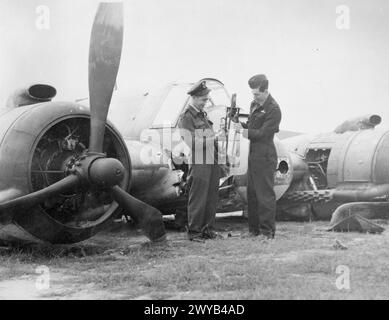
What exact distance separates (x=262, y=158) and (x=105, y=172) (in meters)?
2.42

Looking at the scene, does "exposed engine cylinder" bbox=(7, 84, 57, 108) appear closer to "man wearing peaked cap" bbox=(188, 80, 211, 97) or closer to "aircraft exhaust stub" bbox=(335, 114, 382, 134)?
"man wearing peaked cap" bbox=(188, 80, 211, 97)

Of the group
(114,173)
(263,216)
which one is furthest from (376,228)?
(114,173)

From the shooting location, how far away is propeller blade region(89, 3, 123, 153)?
20.4ft

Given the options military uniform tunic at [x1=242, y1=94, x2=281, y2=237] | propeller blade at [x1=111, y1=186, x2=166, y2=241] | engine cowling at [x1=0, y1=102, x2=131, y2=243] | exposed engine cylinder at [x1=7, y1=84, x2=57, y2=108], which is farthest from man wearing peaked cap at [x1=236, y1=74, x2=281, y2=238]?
exposed engine cylinder at [x1=7, y1=84, x2=57, y2=108]

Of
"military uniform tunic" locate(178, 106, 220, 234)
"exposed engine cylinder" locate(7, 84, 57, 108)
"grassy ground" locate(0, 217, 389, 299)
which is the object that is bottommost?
"grassy ground" locate(0, 217, 389, 299)

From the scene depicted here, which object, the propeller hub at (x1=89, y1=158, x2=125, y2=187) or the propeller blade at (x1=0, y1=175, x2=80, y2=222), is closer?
the propeller blade at (x1=0, y1=175, x2=80, y2=222)

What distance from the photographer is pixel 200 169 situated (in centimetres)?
718

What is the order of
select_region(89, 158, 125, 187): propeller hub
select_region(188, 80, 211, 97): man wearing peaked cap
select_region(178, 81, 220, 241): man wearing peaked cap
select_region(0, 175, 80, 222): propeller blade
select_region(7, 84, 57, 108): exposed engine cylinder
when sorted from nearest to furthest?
1. select_region(0, 175, 80, 222): propeller blade
2. select_region(89, 158, 125, 187): propeller hub
3. select_region(7, 84, 57, 108): exposed engine cylinder
4. select_region(178, 81, 220, 241): man wearing peaked cap
5. select_region(188, 80, 211, 97): man wearing peaked cap

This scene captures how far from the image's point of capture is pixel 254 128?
7.42m

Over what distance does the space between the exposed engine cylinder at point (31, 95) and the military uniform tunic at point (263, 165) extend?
8.77 feet

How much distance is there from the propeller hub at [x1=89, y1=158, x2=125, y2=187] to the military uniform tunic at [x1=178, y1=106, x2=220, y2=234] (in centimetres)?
Answer: 153

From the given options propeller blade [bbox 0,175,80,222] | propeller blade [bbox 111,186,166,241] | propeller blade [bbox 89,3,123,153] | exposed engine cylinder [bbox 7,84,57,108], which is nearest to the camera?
propeller blade [bbox 0,175,80,222]
